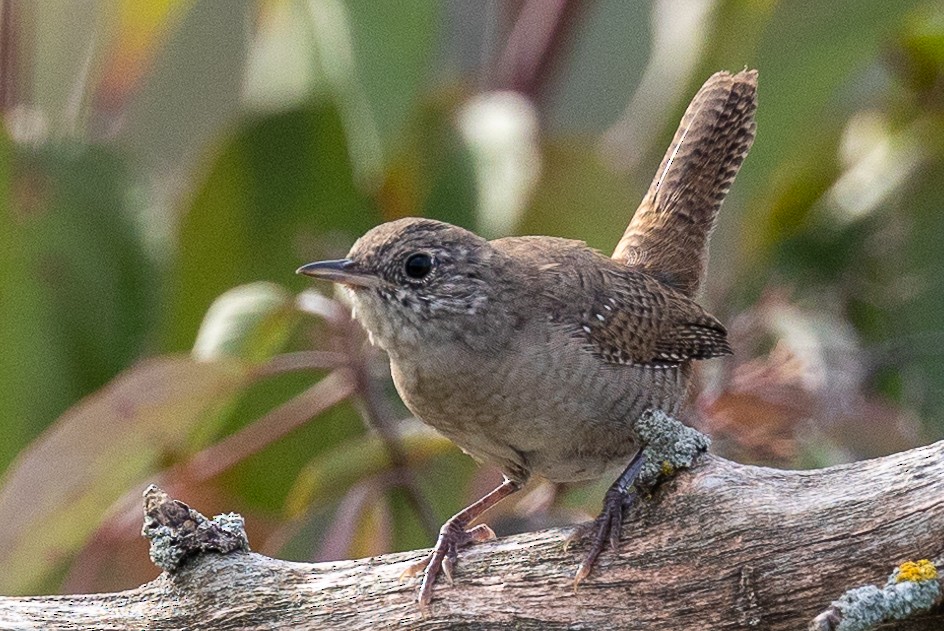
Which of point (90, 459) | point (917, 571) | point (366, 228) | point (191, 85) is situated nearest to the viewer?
point (917, 571)

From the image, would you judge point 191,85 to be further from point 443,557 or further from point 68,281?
point 443,557

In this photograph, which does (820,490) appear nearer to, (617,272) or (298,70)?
(617,272)

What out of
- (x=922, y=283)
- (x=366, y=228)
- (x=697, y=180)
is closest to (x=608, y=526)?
(x=697, y=180)

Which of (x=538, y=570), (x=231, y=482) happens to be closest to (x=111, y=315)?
(x=231, y=482)

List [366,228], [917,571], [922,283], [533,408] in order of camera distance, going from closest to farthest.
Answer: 1. [917,571]
2. [533,408]
3. [366,228]
4. [922,283]

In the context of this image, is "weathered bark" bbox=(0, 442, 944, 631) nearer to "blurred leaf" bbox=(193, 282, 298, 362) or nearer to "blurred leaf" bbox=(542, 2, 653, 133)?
"blurred leaf" bbox=(193, 282, 298, 362)

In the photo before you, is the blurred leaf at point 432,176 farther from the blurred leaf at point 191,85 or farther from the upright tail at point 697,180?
the blurred leaf at point 191,85

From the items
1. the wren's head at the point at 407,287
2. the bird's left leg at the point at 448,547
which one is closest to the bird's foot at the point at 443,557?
the bird's left leg at the point at 448,547
